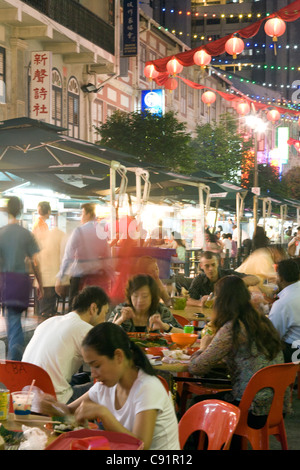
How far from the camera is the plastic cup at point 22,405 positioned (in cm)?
421

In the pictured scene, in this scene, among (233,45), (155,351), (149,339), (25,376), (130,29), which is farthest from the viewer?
(130,29)

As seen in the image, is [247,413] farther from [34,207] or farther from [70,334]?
[34,207]

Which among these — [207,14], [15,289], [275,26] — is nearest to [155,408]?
[15,289]

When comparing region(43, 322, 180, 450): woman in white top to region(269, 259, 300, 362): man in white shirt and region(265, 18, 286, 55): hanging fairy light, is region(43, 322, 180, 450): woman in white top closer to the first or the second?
region(269, 259, 300, 362): man in white shirt

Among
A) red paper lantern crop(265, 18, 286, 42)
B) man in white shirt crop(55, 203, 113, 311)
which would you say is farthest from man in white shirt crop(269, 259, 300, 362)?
red paper lantern crop(265, 18, 286, 42)

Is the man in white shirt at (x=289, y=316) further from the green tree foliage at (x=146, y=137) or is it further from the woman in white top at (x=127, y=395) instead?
the green tree foliage at (x=146, y=137)

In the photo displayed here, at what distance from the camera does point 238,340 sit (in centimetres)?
573

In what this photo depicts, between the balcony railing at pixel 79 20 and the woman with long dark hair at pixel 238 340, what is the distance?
16.9 meters

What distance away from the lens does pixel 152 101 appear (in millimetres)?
33656

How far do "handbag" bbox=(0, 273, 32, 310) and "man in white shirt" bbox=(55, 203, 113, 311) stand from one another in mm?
1655

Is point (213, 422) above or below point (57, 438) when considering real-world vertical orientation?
below

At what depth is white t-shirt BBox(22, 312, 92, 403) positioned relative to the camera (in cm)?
543

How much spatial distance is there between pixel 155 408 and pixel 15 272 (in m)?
5.71

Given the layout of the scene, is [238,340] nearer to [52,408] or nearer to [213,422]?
[213,422]
